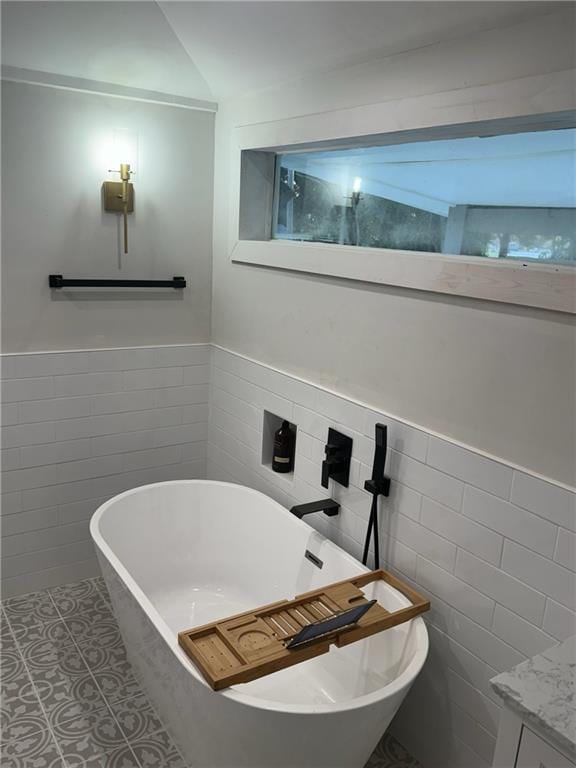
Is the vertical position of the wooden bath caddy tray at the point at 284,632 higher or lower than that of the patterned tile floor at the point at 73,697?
higher

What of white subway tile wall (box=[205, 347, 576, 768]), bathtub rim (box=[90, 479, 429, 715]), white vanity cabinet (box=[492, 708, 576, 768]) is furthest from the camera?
white subway tile wall (box=[205, 347, 576, 768])

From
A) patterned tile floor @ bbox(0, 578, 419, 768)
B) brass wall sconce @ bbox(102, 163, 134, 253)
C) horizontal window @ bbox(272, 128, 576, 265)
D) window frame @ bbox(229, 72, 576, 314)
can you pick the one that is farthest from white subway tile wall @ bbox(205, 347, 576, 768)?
brass wall sconce @ bbox(102, 163, 134, 253)

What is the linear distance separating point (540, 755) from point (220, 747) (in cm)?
95

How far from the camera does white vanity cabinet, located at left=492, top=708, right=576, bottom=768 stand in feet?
4.41

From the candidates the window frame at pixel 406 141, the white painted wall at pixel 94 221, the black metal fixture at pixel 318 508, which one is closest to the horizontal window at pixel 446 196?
the window frame at pixel 406 141

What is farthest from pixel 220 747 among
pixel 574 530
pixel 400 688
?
pixel 574 530

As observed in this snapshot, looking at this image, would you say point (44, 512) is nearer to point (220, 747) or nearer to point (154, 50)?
point (220, 747)

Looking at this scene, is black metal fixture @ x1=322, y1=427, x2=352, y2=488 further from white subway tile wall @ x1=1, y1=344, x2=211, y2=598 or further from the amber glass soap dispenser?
white subway tile wall @ x1=1, y1=344, x2=211, y2=598

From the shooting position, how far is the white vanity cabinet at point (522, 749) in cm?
134

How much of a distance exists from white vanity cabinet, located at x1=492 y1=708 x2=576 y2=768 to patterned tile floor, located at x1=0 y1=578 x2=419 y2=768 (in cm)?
100

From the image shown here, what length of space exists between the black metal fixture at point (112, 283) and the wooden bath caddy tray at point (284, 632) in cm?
174

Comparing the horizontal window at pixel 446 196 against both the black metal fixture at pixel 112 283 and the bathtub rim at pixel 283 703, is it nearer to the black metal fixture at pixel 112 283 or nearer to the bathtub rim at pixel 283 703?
the black metal fixture at pixel 112 283

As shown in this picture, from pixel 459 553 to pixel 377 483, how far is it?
0.37 meters

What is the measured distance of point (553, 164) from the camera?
1854 millimetres
